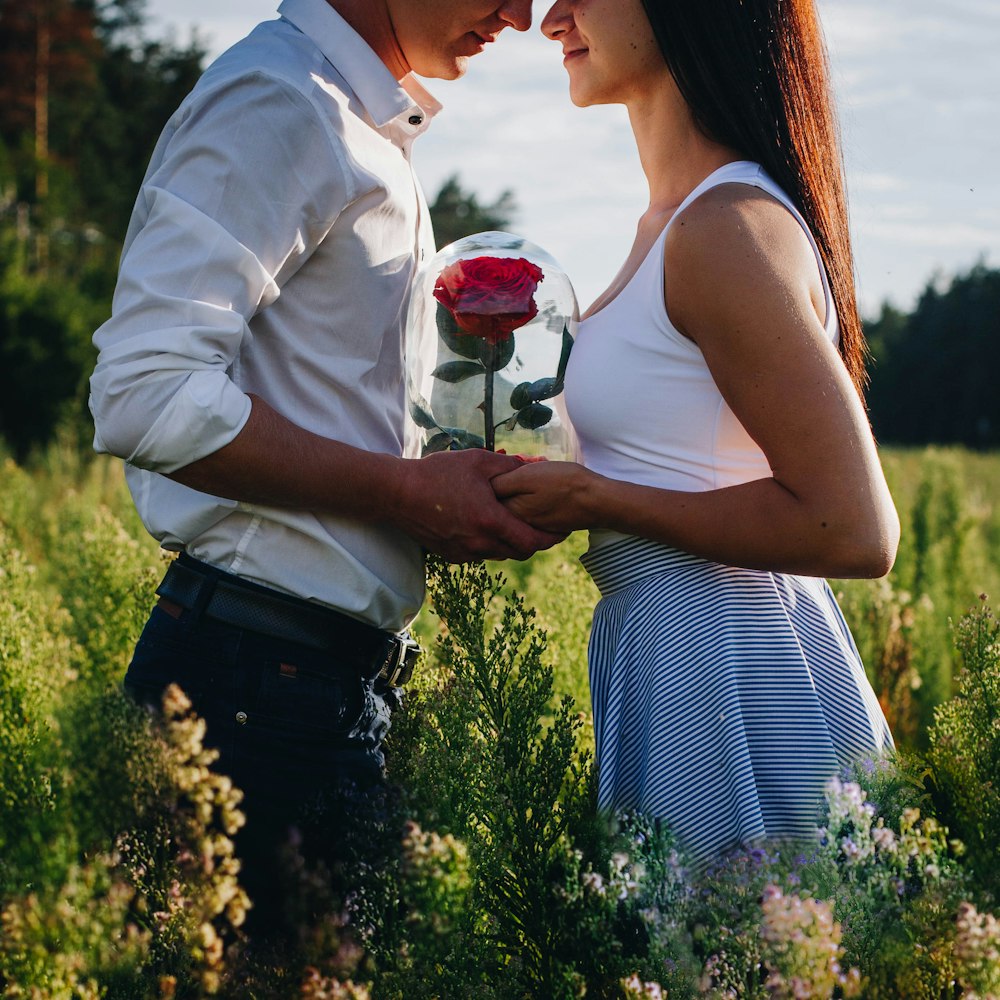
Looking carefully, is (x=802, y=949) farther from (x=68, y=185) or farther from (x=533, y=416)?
(x=68, y=185)

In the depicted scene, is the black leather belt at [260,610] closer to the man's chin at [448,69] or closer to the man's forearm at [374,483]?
the man's forearm at [374,483]

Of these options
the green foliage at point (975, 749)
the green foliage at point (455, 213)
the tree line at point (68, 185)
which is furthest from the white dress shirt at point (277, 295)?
the green foliage at point (455, 213)

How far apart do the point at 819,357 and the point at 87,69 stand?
3275 cm

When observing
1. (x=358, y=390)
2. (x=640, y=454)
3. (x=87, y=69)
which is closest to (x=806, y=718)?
(x=640, y=454)

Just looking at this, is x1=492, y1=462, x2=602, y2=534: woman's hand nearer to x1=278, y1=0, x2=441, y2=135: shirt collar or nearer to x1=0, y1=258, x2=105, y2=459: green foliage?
x1=278, y1=0, x2=441, y2=135: shirt collar

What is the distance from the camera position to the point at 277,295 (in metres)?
2.08

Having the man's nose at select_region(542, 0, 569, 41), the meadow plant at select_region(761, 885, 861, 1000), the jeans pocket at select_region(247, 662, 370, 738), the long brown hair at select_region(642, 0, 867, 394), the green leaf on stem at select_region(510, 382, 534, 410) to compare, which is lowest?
the jeans pocket at select_region(247, 662, 370, 738)

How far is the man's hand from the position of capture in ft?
6.66

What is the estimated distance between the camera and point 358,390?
2236 mm

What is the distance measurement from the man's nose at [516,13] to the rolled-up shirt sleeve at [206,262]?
0.60 m

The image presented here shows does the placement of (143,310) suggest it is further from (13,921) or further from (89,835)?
(13,921)

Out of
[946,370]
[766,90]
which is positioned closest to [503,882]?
[766,90]

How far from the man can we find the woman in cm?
24

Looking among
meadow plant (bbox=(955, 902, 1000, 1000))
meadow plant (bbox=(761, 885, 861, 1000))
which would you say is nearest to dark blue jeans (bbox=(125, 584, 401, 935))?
meadow plant (bbox=(761, 885, 861, 1000))
